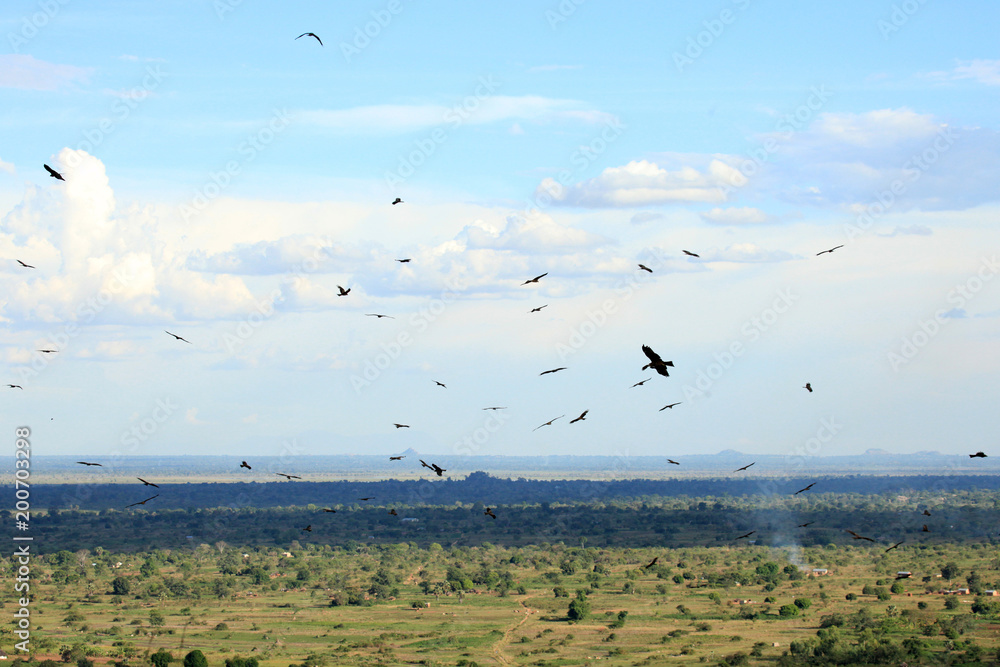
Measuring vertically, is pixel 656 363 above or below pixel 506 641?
above

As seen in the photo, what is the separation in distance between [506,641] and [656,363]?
215ft

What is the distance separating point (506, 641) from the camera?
3081 inches

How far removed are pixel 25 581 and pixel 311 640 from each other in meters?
40.2

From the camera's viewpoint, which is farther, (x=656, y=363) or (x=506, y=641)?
(x=506, y=641)

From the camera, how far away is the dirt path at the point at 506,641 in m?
71.8

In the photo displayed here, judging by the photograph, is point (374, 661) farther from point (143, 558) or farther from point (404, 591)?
point (143, 558)

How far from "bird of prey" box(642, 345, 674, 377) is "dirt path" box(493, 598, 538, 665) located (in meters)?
57.8

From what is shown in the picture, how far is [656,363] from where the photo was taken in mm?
16625

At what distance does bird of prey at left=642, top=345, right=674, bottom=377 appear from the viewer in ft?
52.9

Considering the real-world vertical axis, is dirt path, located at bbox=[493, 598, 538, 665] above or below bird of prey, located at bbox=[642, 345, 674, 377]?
below

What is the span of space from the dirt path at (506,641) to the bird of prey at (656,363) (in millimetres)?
57784

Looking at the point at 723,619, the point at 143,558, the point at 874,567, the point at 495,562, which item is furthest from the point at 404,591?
the point at 874,567

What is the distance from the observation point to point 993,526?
15675 centimetres

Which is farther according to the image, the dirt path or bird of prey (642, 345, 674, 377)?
the dirt path
